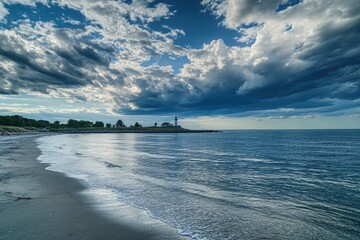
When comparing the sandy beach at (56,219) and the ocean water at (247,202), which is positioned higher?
the sandy beach at (56,219)

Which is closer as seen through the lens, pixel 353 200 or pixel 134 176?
pixel 353 200

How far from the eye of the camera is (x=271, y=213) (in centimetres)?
1020

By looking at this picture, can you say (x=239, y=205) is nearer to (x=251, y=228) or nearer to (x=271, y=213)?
(x=271, y=213)

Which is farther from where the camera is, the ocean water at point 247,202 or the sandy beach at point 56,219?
the ocean water at point 247,202

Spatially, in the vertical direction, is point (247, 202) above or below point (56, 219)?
below

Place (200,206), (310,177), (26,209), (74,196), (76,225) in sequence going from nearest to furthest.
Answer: (76,225), (26,209), (200,206), (74,196), (310,177)

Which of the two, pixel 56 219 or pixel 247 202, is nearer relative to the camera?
pixel 56 219

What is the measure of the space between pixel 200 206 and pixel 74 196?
6.95m

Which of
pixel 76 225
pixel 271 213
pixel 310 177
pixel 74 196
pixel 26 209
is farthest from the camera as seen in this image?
pixel 310 177

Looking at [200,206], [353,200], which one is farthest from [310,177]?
[200,206]

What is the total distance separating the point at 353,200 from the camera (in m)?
12.3

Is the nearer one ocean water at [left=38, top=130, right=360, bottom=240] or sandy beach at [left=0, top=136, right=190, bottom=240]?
sandy beach at [left=0, top=136, right=190, bottom=240]

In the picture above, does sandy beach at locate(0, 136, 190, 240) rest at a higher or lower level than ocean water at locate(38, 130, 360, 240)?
higher

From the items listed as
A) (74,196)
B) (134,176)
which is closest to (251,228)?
(74,196)
